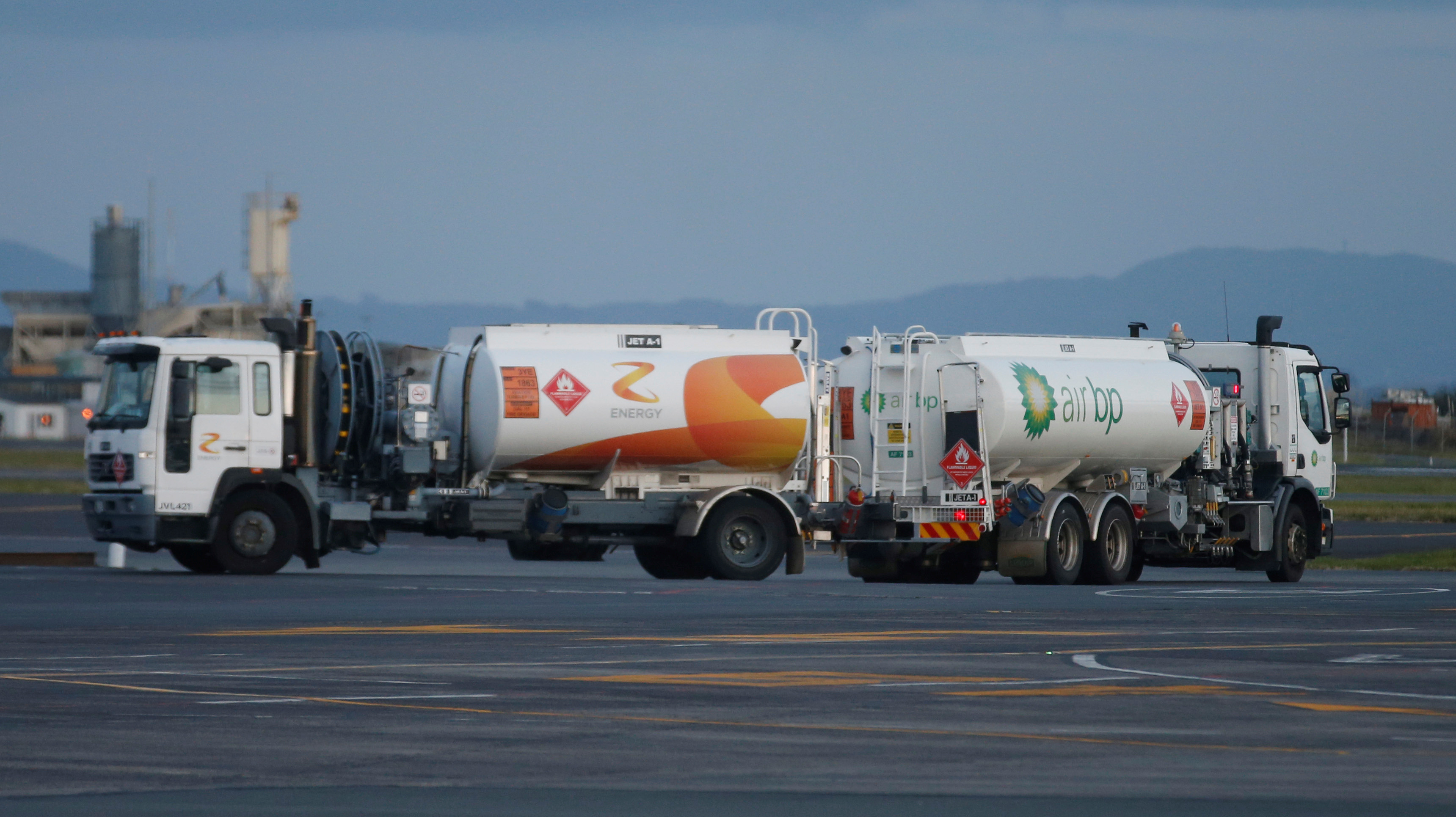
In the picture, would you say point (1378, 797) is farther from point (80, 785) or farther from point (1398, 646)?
point (1398, 646)

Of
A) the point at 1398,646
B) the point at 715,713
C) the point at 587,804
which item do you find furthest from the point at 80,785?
the point at 1398,646

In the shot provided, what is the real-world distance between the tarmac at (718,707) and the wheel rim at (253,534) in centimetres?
452

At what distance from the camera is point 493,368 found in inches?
1012

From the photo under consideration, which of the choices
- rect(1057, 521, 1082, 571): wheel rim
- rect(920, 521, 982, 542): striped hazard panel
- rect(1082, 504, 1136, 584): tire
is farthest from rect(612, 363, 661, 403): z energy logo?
rect(1082, 504, 1136, 584): tire

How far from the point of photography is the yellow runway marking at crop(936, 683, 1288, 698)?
Answer: 11.7 m

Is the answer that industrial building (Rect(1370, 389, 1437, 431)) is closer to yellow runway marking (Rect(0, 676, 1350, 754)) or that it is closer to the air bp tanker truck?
the air bp tanker truck

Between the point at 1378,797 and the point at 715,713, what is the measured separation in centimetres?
373

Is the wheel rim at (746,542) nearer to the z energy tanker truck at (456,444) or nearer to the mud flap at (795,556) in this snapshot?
the z energy tanker truck at (456,444)

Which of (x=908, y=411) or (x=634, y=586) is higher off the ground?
(x=908, y=411)

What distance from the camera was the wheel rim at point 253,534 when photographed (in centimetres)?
2559

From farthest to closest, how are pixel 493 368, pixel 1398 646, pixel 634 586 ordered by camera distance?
pixel 493 368 → pixel 634 586 → pixel 1398 646

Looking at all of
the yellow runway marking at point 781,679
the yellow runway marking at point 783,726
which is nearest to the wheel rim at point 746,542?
the yellow runway marking at point 781,679

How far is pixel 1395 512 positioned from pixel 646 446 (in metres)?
28.7

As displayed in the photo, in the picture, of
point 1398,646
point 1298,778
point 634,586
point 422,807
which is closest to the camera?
point 422,807
